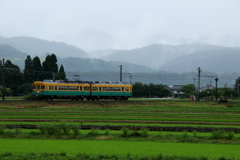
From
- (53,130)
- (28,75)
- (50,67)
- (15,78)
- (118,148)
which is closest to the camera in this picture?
(118,148)

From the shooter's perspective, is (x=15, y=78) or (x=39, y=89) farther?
(x=15, y=78)

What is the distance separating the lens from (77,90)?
67.7m

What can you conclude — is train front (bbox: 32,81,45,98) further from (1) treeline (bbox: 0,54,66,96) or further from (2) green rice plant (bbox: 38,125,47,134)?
(2) green rice plant (bbox: 38,125,47,134)

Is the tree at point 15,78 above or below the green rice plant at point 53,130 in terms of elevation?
above

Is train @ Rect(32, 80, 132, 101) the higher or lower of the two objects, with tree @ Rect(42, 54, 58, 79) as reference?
lower

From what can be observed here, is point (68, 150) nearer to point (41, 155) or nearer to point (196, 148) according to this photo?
point (41, 155)

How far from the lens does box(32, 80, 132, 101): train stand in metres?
63.3

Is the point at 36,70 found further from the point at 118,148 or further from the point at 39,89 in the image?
the point at 118,148

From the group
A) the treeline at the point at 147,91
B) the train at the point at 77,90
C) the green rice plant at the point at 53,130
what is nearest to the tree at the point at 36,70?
the treeline at the point at 147,91

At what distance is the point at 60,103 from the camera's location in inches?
2260

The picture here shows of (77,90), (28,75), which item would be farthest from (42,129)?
(28,75)

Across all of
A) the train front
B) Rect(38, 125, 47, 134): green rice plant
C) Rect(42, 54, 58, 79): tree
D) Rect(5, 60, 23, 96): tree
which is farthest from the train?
Rect(38, 125, 47, 134): green rice plant

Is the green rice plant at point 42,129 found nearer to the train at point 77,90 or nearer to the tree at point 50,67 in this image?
the train at point 77,90

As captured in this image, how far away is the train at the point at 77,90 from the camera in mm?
63312
